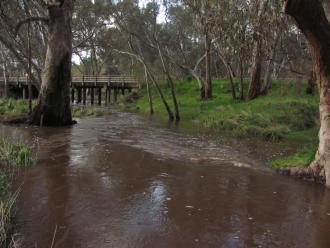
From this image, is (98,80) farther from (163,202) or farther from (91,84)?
(163,202)

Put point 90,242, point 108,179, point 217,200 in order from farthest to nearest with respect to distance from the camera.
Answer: point 108,179 < point 217,200 < point 90,242

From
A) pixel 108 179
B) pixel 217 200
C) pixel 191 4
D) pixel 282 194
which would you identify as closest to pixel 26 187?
pixel 108 179

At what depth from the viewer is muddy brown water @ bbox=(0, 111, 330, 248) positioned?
19.5 ft

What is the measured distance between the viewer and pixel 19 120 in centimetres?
1983

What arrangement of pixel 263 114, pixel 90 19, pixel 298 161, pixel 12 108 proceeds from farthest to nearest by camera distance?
pixel 90 19
pixel 12 108
pixel 263 114
pixel 298 161

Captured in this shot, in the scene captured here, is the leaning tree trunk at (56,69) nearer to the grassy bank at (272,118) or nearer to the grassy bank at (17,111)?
the grassy bank at (17,111)

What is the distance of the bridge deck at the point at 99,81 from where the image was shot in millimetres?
43594

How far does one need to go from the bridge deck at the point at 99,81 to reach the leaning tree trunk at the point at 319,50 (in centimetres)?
3381

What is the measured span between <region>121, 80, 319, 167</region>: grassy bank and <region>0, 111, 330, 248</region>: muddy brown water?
1947 millimetres

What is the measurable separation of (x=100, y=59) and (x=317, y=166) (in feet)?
201

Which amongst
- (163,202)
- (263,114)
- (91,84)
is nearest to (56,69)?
(263,114)

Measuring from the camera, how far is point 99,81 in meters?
44.8

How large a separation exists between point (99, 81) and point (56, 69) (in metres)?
26.2

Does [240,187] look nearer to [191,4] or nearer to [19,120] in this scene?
[19,120]
